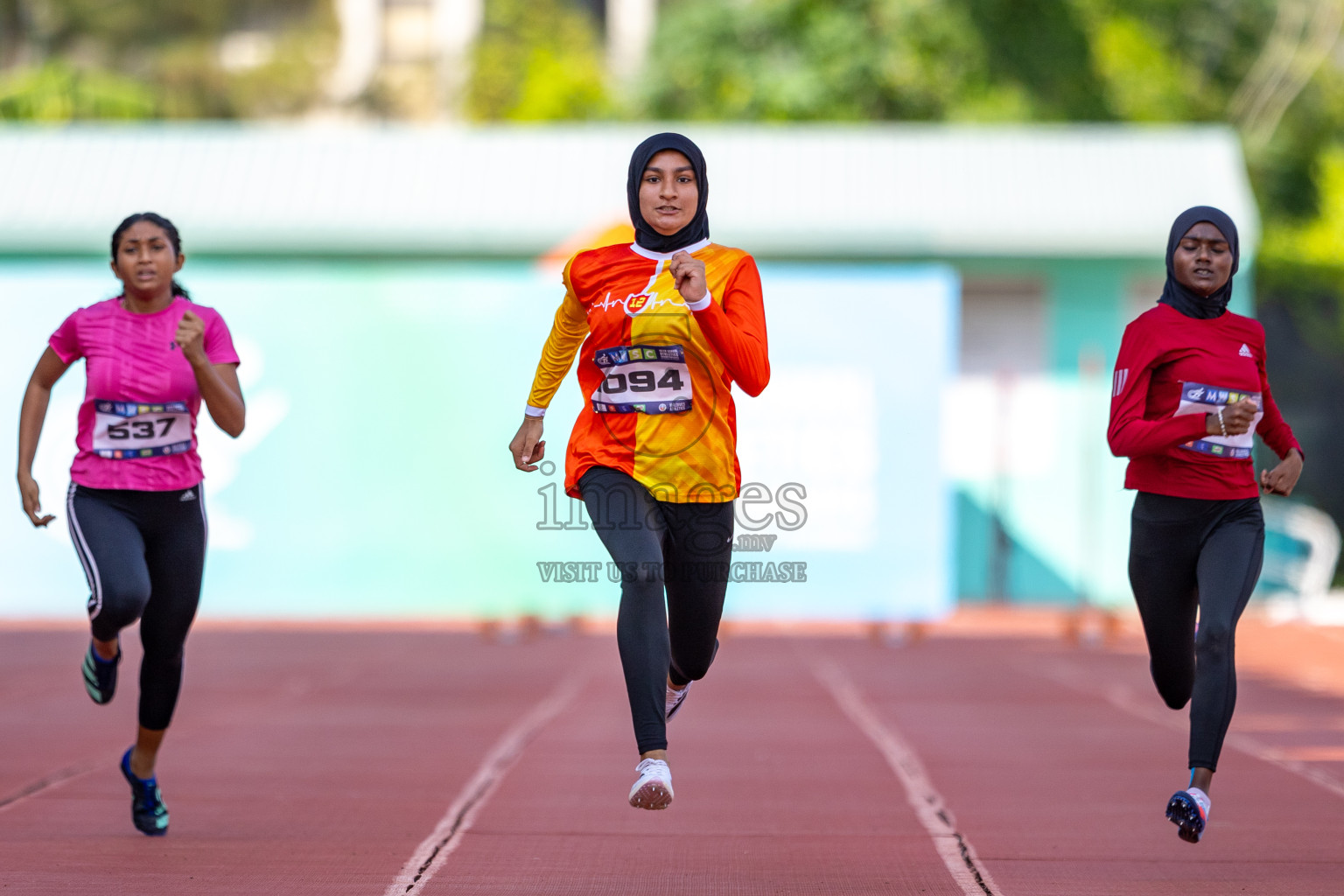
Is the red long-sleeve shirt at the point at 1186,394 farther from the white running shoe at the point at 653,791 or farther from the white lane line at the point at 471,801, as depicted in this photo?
the white lane line at the point at 471,801

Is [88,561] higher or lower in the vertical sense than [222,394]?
lower

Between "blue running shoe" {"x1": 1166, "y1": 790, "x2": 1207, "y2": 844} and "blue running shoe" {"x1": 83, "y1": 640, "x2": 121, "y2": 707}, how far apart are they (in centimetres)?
353

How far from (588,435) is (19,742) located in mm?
4531

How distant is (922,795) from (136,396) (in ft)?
11.2

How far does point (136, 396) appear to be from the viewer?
5.53 m

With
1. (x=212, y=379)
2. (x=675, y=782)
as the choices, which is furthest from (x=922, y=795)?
(x=212, y=379)

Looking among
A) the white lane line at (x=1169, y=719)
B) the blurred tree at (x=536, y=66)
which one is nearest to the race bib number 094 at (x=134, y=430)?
the white lane line at (x=1169, y=719)

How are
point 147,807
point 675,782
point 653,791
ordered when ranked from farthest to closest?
point 675,782 < point 147,807 < point 653,791

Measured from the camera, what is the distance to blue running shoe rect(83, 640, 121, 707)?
582cm

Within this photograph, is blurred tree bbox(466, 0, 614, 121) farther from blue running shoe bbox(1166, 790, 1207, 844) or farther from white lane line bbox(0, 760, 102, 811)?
blue running shoe bbox(1166, 790, 1207, 844)

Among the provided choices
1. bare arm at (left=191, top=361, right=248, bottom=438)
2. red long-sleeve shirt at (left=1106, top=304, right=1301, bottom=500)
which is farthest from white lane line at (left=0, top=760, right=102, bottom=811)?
red long-sleeve shirt at (left=1106, top=304, right=1301, bottom=500)

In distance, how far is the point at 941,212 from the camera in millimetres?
19094

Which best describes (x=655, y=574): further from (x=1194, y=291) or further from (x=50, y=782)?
(x=50, y=782)

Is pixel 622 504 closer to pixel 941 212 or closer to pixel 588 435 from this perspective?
pixel 588 435
